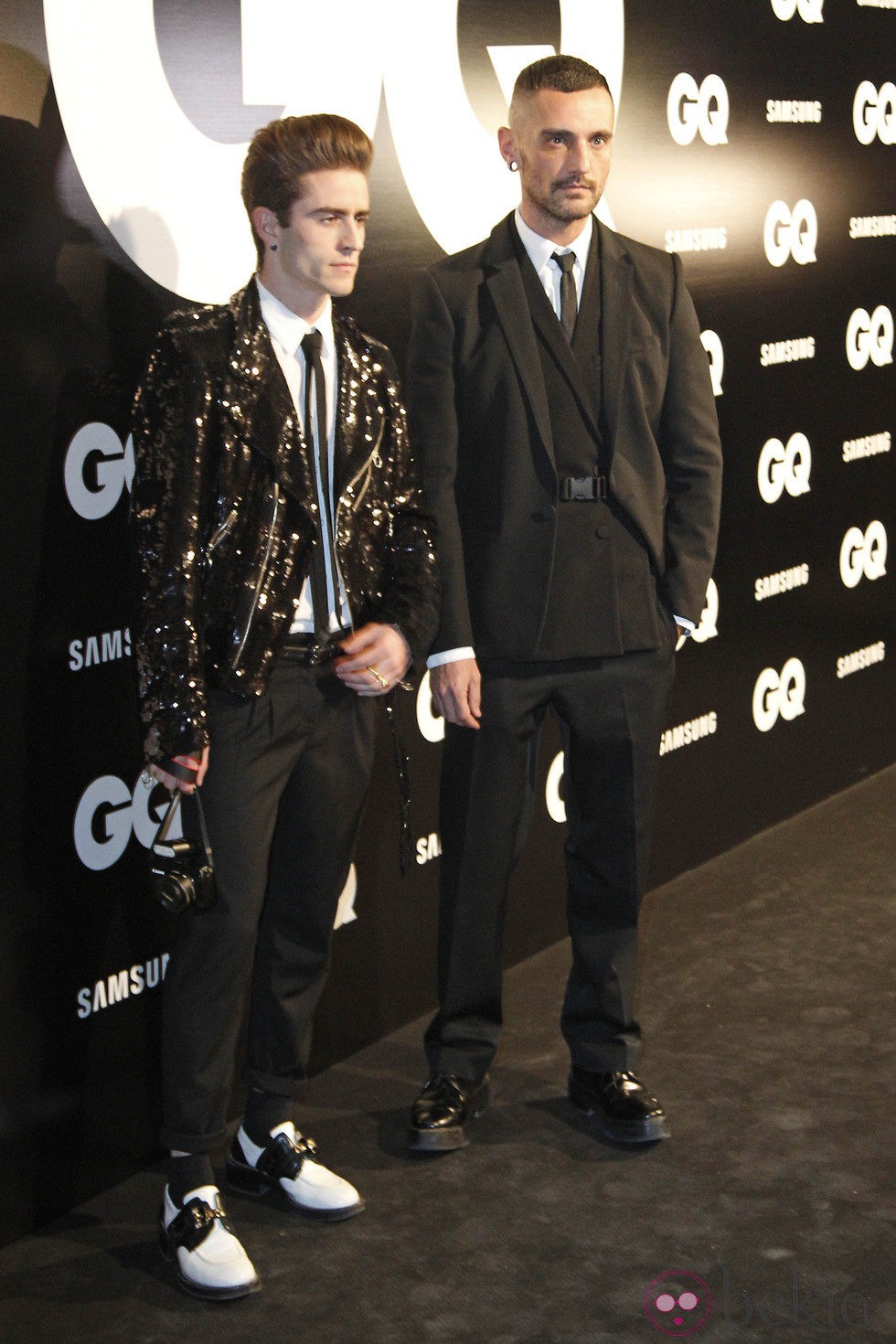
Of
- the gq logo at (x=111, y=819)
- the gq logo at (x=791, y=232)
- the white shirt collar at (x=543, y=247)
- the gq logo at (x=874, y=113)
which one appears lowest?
the gq logo at (x=111, y=819)

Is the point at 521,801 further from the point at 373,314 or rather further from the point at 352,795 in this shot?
the point at 373,314

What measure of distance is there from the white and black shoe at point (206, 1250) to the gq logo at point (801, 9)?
12.0 feet

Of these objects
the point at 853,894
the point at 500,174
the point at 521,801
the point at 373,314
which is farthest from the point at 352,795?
the point at 853,894

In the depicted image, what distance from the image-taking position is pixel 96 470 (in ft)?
9.68

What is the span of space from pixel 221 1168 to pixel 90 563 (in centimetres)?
121

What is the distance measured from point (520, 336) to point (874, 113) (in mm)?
2843

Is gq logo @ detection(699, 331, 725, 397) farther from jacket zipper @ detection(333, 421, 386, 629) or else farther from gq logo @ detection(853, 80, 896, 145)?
jacket zipper @ detection(333, 421, 386, 629)

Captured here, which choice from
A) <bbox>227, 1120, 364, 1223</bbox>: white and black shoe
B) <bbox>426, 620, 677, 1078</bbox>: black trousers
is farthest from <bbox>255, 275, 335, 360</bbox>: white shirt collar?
<bbox>227, 1120, 364, 1223</bbox>: white and black shoe

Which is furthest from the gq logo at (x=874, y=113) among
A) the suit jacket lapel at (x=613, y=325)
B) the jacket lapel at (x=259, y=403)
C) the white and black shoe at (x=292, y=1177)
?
the white and black shoe at (x=292, y=1177)

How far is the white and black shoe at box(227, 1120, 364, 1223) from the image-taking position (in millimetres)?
3053

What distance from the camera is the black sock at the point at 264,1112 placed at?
3.08 m

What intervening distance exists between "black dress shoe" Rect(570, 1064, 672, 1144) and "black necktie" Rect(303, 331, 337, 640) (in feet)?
3.87

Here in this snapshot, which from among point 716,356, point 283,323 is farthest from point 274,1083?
point 716,356

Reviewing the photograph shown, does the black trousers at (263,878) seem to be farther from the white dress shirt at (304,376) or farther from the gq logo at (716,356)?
the gq logo at (716,356)
